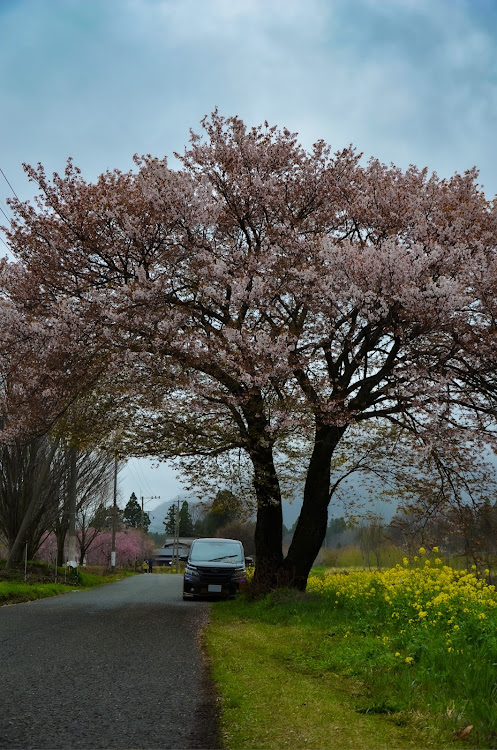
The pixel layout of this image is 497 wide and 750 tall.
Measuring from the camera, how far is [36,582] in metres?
22.1

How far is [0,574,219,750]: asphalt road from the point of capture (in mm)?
4355

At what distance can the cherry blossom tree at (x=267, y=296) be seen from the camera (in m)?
12.0

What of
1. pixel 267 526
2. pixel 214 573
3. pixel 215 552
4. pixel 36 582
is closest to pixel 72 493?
pixel 36 582

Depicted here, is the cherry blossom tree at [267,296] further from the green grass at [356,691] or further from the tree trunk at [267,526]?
the green grass at [356,691]

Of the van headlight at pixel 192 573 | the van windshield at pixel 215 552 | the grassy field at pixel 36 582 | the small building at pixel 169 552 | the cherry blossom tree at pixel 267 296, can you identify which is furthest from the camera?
the small building at pixel 169 552

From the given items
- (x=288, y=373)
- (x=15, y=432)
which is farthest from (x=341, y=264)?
(x=15, y=432)

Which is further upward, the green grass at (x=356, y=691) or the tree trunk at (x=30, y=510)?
the tree trunk at (x=30, y=510)

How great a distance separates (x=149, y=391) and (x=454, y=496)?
7.10m

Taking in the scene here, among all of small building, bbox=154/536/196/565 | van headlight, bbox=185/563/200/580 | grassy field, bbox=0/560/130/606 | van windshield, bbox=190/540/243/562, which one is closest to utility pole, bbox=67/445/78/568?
grassy field, bbox=0/560/130/606

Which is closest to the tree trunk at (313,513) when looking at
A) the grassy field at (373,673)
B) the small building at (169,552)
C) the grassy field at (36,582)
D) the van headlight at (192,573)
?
the grassy field at (373,673)

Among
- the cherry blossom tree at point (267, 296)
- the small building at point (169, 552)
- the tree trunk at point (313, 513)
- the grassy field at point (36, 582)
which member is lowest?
the small building at point (169, 552)

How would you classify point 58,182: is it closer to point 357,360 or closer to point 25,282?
point 25,282

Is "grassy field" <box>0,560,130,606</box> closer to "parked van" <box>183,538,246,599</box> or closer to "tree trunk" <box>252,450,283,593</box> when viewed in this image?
"parked van" <box>183,538,246,599</box>

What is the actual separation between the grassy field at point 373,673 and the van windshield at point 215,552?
8.85m
